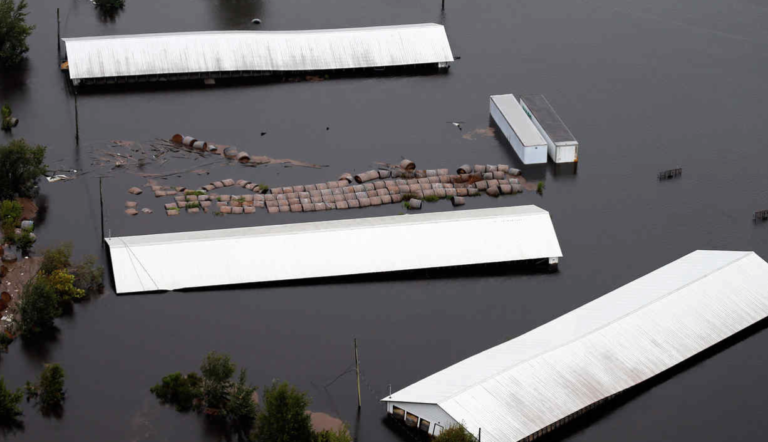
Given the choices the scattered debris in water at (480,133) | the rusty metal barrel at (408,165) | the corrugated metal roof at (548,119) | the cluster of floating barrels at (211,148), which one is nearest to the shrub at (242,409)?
the cluster of floating barrels at (211,148)

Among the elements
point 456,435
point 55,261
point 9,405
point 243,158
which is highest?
point 243,158

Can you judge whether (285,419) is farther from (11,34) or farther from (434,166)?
(11,34)

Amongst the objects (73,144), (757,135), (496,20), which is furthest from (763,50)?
(73,144)

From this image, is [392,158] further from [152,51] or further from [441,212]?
[152,51]

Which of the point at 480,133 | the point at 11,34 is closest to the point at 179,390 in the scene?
the point at 480,133

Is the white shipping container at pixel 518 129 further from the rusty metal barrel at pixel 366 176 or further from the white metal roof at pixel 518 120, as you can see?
the rusty metal barrel at pixel 366 176

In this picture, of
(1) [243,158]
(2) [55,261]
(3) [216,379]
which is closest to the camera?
(3) [216,379]
